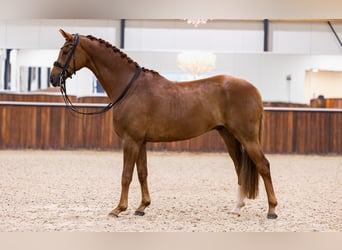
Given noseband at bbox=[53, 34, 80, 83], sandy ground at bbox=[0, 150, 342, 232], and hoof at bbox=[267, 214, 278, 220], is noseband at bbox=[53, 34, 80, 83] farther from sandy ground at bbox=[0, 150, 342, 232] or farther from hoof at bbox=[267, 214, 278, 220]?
hoof at bbox=[267, 214, 278, 220]

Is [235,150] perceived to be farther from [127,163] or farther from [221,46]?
[221,46]

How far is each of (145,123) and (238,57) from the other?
21.1 ft

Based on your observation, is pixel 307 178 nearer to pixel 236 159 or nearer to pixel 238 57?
pixel 236 159

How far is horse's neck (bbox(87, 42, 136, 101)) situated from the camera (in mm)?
3326

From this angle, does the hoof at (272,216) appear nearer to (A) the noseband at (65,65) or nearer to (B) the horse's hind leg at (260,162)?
(B) the horse's hind leg at (260,162)

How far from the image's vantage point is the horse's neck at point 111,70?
10.9 feet

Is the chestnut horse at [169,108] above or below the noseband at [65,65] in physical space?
below

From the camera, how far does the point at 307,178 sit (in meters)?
6.12

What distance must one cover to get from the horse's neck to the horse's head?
0.45 feet
